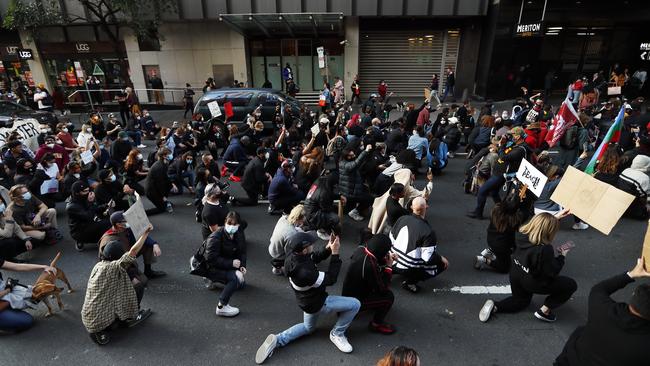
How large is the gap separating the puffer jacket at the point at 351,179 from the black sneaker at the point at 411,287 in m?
2.33

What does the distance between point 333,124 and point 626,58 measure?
18.6 metres

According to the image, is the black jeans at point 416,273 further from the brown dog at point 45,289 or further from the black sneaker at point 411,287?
the brown dog at point 45,289

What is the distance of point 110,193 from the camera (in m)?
6.87

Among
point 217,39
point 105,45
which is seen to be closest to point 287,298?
point 217,39

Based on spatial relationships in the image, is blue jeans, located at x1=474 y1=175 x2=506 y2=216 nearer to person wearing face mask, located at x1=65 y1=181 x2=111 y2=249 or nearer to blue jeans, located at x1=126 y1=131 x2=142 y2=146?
person wearing face mask, located at x1=65 y1=181 x2=111 y2=249

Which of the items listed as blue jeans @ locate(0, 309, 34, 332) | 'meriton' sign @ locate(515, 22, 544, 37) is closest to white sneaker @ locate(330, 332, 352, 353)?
blue jeans @ locate(0, 309, 34, 332)

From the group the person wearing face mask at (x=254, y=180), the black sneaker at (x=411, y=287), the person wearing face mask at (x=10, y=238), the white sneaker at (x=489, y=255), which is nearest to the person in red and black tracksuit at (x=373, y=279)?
the black sneaker at (x=411, y=287)

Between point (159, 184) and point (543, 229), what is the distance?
7.00 metres

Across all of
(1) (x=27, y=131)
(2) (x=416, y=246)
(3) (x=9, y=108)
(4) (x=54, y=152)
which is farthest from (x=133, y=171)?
(3) (x=9, y=108)

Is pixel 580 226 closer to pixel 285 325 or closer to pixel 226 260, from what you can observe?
pixel 285 325

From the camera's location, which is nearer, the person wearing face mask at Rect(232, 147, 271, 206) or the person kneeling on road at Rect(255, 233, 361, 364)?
the person kneeling on road at Rect(255, 233, 361, 364)

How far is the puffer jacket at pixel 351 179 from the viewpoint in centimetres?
721

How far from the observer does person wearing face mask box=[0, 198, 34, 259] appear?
230 inches

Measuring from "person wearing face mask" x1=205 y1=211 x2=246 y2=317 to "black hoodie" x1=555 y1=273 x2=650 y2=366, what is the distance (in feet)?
12.2
